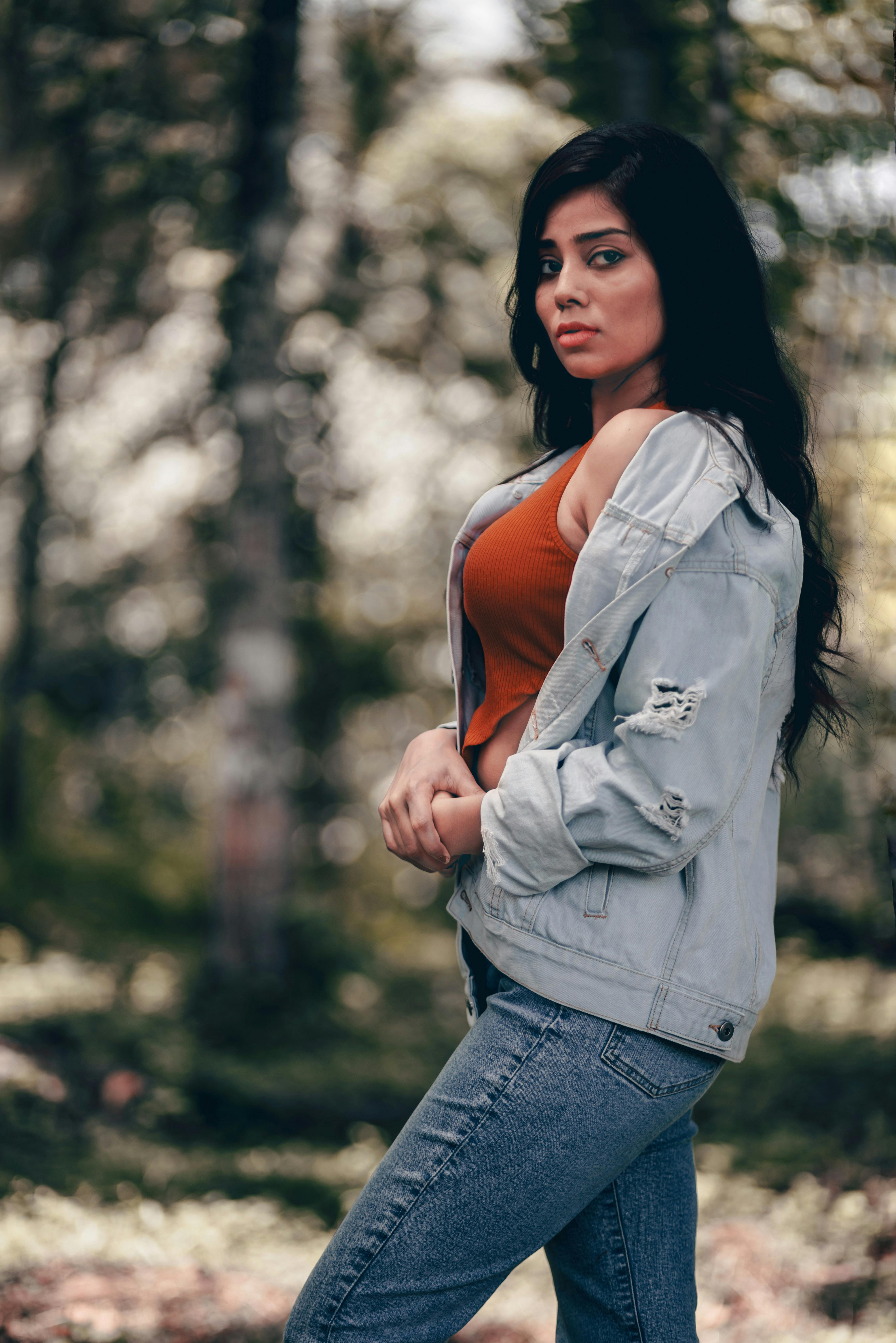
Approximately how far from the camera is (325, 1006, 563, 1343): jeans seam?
1.22 m

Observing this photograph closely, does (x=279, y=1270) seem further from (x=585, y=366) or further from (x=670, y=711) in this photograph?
(x=585, y=366)

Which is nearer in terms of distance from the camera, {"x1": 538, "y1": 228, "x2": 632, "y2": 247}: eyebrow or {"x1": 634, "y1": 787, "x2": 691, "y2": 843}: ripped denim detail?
{"x1": 634, "y1": 787, "x2": 691, "y2": 843}: ripped denim detail

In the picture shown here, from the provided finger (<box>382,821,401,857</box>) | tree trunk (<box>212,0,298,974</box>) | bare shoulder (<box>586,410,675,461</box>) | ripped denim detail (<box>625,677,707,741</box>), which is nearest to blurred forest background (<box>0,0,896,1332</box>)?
tree trunk (<box>212,0,298,974</box>)

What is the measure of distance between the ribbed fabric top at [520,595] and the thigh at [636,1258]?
0.63 metres

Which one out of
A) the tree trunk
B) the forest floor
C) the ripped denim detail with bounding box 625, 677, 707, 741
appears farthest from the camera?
Answer: the tree trunk

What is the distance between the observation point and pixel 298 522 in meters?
8.32

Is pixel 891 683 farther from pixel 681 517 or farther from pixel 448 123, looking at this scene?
pixel 448 123

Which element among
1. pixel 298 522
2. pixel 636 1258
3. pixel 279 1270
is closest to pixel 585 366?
pixel 636 1258

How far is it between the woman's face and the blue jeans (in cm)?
84

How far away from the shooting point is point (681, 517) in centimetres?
120

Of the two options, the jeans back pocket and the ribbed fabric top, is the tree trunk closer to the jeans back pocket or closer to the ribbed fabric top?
the ribbed fabric top

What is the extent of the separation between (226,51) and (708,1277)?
6.07 metres

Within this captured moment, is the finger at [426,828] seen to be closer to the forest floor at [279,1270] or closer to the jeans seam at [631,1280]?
the jeans seam at [631,1280]

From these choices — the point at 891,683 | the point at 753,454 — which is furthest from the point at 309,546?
the point at 753,454
